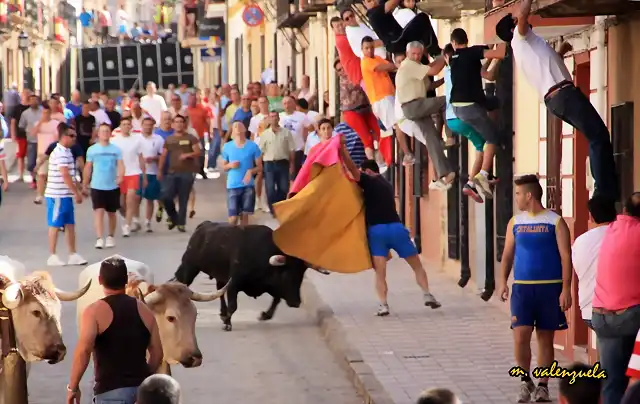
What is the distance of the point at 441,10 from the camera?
19484mm

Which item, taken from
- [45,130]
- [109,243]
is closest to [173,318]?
[109,243]

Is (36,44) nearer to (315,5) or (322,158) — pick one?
(315,5)

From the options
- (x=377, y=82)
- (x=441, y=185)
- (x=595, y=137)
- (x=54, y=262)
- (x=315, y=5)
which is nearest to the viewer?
(x=595, y=137)

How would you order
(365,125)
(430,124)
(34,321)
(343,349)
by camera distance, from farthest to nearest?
1. (365,125)
2. (430,124)
3. (343,349)
4. (34,321)

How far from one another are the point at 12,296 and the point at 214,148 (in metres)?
30.5

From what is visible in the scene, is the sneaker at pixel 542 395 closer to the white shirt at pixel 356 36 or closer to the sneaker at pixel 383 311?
the sneaker at pixel 383 311

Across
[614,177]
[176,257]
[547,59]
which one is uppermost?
[547,59]

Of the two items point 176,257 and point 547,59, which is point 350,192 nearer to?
point 547,59

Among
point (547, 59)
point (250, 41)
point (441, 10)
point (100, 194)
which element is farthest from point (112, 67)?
point (547, 59)

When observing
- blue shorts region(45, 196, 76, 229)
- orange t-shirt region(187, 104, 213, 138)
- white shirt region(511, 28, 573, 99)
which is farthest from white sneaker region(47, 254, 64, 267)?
orange t-shirt region(187, 104, 213, 138)

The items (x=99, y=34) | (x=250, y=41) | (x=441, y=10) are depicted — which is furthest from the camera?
(x=99, y=34)

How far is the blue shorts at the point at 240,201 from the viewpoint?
24.8m

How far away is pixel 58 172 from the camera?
22.5 metres

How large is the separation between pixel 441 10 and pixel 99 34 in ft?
302
